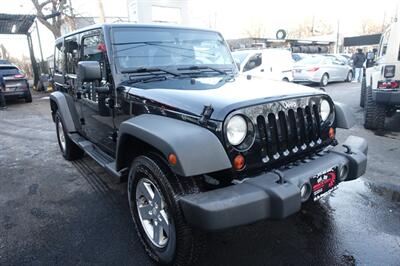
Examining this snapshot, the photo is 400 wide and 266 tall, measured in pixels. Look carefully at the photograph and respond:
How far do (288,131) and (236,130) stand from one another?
1.68 ft

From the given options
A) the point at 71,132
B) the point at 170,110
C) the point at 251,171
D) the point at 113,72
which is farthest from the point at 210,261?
the point at 71,132

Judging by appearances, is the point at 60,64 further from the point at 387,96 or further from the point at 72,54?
the point at 387,96

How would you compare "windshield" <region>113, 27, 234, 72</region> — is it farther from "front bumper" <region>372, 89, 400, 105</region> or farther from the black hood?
"front bumper" <region>372, 89, 400, 105</region>

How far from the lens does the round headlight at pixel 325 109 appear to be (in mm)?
2918

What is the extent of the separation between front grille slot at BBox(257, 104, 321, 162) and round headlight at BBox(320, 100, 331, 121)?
0.14m

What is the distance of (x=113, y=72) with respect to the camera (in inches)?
126

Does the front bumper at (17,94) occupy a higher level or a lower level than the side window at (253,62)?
lower

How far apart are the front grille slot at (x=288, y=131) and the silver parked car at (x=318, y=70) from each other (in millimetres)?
12454

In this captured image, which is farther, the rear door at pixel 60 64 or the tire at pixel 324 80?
the tire at pixel 324 80

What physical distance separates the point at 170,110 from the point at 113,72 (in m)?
1.02

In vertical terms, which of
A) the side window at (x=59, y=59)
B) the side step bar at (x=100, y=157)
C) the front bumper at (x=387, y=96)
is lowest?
the side step bar at (x=100, y=157)

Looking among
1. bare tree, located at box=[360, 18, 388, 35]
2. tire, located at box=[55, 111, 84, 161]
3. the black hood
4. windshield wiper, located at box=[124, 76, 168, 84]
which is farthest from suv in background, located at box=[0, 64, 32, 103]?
bare tree, located at box=[360, 18, 388, 35]

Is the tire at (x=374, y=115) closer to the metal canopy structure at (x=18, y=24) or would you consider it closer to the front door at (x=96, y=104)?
the front door at (x=96, y=104)

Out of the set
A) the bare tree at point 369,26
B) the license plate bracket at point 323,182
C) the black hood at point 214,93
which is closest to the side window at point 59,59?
the black hood at point 214,93
